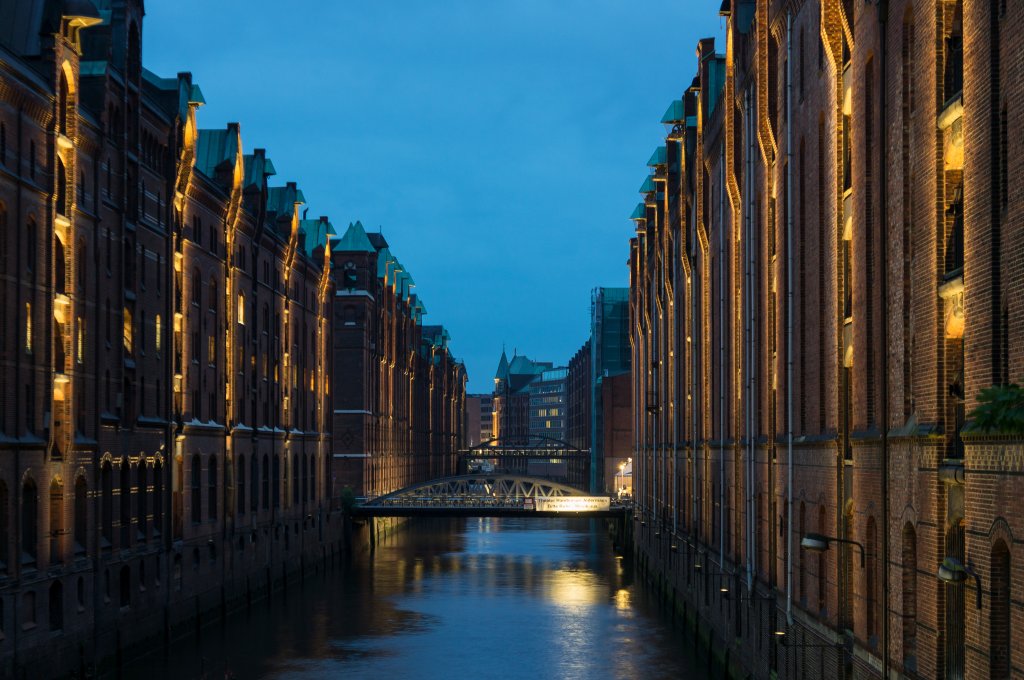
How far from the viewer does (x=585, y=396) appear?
191 metres

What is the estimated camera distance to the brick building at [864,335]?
19547 mm

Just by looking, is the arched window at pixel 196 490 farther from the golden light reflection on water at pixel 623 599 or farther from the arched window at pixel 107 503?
the golden light reflection on water at pixel 623 599

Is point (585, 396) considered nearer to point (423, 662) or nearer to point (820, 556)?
point (423, 662)

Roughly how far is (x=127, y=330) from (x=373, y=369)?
6873 centimetres

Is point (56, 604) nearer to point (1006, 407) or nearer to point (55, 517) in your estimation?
point (55, 517)

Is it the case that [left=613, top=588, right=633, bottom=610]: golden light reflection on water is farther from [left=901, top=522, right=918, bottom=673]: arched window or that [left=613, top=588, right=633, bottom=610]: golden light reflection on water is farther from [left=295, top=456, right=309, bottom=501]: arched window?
[left=901, top=522, right=918, bottom=673]: arched window

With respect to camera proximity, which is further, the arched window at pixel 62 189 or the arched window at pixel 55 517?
the arched window at pixel 62 189

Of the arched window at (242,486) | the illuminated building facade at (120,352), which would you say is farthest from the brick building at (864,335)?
the arched window at (242,486)

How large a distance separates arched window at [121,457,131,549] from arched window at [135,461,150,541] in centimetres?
174

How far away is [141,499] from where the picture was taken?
180 feet

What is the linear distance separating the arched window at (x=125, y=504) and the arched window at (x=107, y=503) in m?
1.48

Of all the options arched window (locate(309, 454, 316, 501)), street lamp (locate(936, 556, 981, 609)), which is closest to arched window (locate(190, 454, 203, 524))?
arched window (locate(309, 454, 316, 501))

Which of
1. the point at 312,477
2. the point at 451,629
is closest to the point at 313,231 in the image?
the point at 312,477

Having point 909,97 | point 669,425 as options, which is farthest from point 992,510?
point 669,425
